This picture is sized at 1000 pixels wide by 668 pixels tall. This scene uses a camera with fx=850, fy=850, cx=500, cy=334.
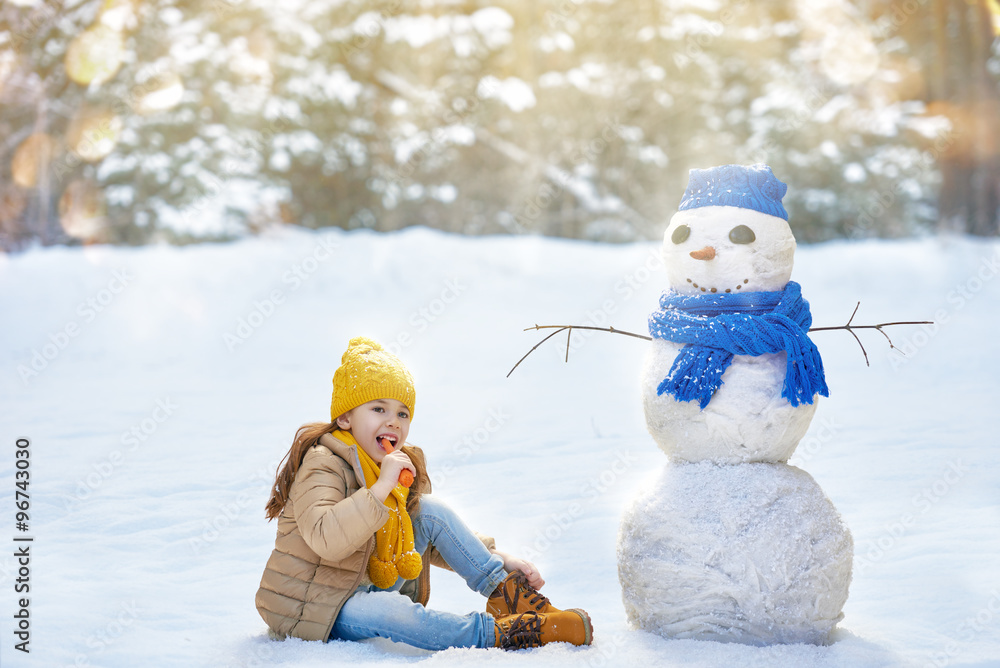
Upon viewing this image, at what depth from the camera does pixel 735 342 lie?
243 cm

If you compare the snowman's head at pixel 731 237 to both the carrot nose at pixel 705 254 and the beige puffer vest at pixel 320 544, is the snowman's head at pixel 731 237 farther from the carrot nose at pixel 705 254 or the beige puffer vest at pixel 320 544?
the beige puffer vest at pixel 320 544

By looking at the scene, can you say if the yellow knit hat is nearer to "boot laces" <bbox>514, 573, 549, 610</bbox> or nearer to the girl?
the girl

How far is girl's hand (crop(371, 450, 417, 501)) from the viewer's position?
2303 millimetres

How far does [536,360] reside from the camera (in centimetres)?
689

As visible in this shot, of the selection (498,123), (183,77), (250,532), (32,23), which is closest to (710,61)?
(498,123)

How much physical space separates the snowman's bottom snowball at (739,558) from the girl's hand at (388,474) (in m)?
0.71

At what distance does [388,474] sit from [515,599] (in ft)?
1.84

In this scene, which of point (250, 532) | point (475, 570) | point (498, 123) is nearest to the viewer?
point (475, 570)

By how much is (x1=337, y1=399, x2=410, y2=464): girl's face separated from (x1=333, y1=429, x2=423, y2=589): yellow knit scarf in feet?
0.15

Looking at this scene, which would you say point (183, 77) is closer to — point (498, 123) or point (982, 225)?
point (498, 123)

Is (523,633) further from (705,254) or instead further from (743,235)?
(743,235)

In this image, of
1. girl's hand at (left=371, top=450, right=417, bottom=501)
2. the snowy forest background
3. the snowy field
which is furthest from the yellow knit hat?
the snowy forest background

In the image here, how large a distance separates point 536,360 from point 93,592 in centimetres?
441

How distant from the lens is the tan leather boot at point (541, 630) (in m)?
2.38
